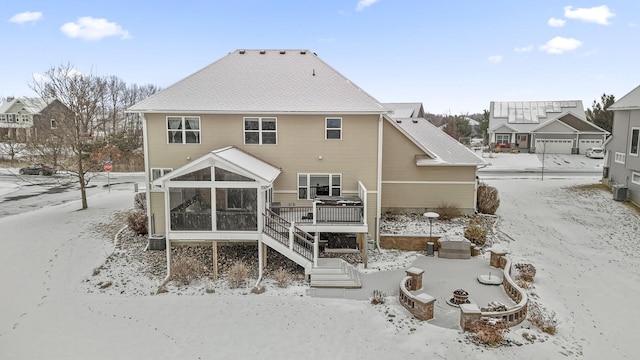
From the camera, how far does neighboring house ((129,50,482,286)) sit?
52.2 feet

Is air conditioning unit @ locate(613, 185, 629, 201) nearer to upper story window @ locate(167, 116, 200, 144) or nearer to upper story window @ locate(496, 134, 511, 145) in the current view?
upper story window @ locate(167, 116, 200, 144)

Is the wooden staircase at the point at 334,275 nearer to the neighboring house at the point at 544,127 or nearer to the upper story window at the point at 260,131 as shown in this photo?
the upper story window at the point at 260,131

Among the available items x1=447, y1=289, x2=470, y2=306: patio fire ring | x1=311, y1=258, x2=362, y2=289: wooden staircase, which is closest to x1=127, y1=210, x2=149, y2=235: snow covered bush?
x1=311, y1=258, x2=362, y2=289: wooden staircase

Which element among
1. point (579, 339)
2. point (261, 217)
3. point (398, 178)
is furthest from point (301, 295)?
point (398, 178)

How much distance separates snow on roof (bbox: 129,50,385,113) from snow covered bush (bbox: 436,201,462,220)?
713 centimetres

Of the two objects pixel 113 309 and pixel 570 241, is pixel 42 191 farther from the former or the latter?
pixel 570 241

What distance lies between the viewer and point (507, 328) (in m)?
11.9

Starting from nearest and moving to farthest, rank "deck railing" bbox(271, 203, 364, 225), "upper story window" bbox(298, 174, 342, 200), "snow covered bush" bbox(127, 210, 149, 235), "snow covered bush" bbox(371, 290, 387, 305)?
1. "snow covered bush" bbox(371, 290, 387, 305)
2. "deck railing" bbox(271, 203, 364, 225)
3. "upper story window" bbox(298, 174, 342, 200)
4. "snow covered bush" bbox(127, 210, 149, 235)

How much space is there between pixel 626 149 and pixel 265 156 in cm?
2177

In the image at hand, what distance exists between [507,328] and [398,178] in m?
11.7

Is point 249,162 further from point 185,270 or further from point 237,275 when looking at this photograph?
point 185,270

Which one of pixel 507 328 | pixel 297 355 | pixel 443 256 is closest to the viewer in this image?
pixel 297 355

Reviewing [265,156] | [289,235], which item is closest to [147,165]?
[265,156]

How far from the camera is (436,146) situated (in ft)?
79.7
